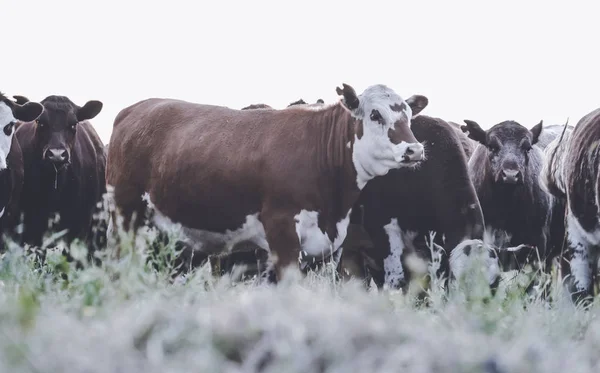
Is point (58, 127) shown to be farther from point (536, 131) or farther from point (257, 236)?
point (536, 131)

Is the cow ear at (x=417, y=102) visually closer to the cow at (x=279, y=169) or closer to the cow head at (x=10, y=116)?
the cow at (x=279, y=169)

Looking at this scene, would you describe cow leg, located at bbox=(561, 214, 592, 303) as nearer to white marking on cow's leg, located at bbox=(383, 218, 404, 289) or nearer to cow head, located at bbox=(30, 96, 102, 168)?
white marking on cow's leg, located at bbox=(383, 218, 404, 289)

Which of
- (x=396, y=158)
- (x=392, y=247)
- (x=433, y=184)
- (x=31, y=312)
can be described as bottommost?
(x=392, y=247)

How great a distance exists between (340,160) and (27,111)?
3.26 meters

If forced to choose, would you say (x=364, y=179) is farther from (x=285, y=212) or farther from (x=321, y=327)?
(x=321, y=327)

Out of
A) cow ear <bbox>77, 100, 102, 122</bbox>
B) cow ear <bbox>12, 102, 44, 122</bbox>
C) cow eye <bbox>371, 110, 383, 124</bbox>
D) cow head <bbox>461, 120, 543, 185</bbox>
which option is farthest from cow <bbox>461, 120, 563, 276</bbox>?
cow ear <bbox>12, 102, 44, 122</bbox>

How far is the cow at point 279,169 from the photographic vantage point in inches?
288

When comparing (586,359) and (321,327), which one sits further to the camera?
(586,359)

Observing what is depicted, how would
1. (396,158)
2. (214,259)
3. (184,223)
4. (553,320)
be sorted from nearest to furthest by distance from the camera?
(553,320) < (396,158) < (184,223) < (214,259)

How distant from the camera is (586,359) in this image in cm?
265

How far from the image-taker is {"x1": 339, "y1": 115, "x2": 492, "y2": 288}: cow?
28.7 ft

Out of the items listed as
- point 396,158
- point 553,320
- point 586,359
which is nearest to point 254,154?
point 396,158

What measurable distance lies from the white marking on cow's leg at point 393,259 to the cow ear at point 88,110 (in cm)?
351

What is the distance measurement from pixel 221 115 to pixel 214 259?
2.21 meters
